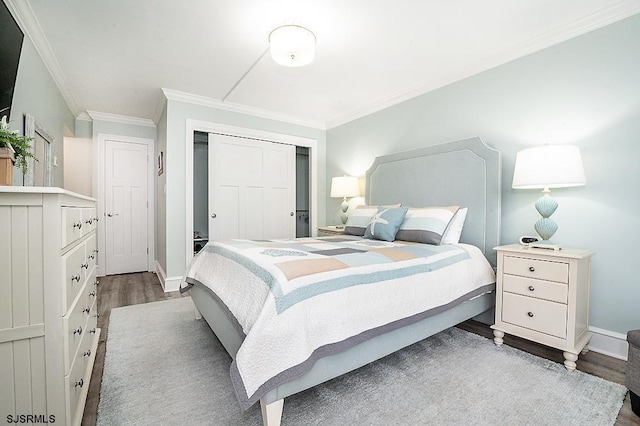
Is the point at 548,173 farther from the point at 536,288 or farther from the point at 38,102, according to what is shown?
the point at 38,102

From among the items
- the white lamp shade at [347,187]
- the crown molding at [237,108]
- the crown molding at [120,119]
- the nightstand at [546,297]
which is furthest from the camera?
the crown molding at [120,119]

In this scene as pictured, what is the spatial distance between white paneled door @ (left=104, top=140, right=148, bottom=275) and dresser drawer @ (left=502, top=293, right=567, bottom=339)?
4.97 metres

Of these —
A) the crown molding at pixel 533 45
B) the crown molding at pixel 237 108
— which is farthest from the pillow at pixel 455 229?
the crown molding at pixel 237 108

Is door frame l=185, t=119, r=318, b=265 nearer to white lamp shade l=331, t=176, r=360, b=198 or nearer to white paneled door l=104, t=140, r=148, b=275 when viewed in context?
white lamp shade l=331, t=176, r=360, b=198

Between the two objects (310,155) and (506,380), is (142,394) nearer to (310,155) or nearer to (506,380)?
(506,380)

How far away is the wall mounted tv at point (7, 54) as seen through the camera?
1657 mm

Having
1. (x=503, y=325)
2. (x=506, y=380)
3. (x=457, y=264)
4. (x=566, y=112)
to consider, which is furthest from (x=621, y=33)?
(x=506, y=380)

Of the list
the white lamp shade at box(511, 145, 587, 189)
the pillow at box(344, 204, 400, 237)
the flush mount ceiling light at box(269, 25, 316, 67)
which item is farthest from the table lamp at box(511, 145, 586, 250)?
the flush mount ceiling light at box(269, 25, 316, 67)

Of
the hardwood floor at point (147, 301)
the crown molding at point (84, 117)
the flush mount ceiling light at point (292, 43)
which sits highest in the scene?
the crown molding at point (84, 117)

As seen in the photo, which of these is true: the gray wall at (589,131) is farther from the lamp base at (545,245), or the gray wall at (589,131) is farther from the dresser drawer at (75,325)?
the dresser drawer at (75,325)

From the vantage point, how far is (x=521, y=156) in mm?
2139

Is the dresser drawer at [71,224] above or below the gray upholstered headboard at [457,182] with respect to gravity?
below

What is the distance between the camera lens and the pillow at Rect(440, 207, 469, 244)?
101 inches

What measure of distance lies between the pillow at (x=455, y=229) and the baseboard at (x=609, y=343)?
3.57ft
